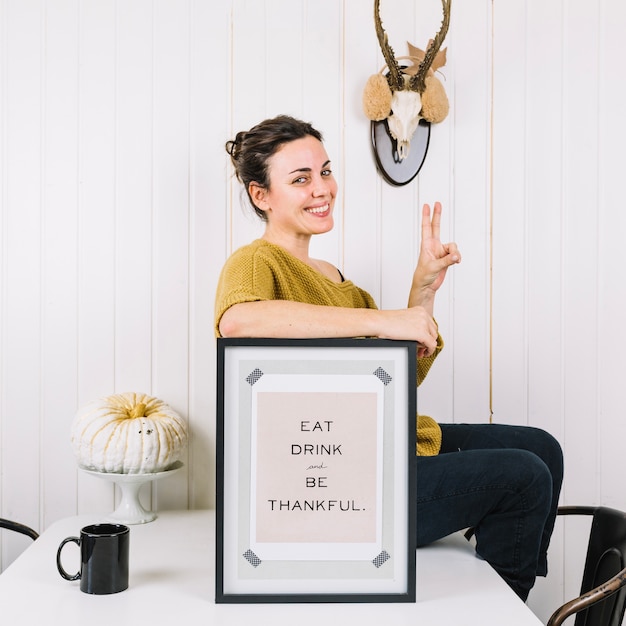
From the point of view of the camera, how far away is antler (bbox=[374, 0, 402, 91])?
1702 mm

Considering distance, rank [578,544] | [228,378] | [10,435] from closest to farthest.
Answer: [228,378], [10,435], [578,544]

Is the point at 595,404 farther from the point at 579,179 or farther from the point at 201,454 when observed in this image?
the point at 201,454

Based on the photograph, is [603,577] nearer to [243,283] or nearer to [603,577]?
[603,577]

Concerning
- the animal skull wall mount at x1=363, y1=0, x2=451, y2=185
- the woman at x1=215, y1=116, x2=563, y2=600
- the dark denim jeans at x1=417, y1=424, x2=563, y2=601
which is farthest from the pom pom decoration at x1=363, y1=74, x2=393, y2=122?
the dark denim jeans at x1=417, y1=424, x2=563, y2=601

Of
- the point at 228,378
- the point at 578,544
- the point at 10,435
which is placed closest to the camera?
the point at 228,378

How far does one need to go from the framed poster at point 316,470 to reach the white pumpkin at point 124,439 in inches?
22.0

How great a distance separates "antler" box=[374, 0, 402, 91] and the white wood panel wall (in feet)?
0.34

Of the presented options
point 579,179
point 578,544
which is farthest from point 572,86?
point 578,544

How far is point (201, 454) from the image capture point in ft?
5.97

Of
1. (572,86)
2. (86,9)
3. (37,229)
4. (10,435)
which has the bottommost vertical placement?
(10,435)

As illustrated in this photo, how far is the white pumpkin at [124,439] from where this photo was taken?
1.56 metres

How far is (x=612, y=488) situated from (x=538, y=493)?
775mm

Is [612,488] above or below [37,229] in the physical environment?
below

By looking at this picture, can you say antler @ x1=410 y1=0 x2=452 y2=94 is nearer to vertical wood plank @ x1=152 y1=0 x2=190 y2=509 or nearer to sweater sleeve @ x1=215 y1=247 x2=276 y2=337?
vertical wood plank @ x1=152 y1=0 x2=190 y2=509
